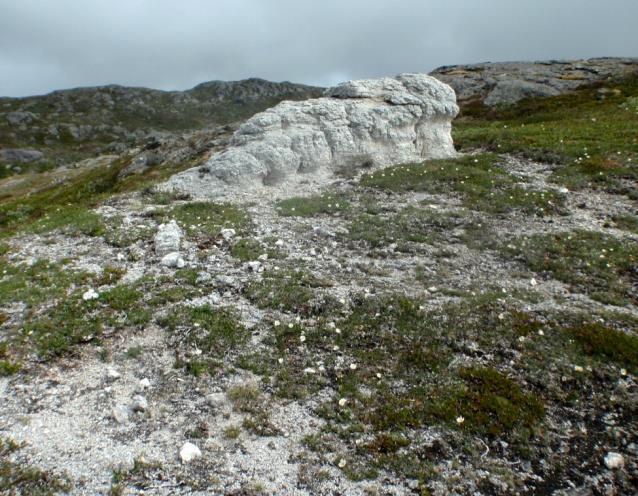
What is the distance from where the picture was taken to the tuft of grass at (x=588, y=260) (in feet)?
61.4

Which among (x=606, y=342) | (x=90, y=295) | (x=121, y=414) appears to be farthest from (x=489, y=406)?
(x=90, y=295)

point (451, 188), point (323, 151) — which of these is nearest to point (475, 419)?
point (451, 188)

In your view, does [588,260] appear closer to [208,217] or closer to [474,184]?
[474,184]

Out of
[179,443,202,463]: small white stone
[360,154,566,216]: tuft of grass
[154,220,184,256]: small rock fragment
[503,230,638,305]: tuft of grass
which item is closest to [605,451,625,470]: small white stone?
[503,230,638,305]: tuft of grass

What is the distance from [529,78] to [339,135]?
55182mm

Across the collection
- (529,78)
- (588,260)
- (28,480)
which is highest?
(529,78)

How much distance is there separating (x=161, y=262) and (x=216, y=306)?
4774 mm

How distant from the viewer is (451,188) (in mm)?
30453

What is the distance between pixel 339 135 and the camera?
3600 centimetres

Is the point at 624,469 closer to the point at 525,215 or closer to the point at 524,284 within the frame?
the point at 524,284

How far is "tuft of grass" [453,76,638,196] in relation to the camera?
31.2 m

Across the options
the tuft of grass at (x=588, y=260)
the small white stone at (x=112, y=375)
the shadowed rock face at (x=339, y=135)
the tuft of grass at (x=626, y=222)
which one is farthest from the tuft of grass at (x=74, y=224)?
the tuft of grass at (x=626, y=222)

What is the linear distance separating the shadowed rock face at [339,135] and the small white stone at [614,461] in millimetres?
26179

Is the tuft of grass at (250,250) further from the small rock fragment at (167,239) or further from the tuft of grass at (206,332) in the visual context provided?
the tuft of grass at (206,332)
